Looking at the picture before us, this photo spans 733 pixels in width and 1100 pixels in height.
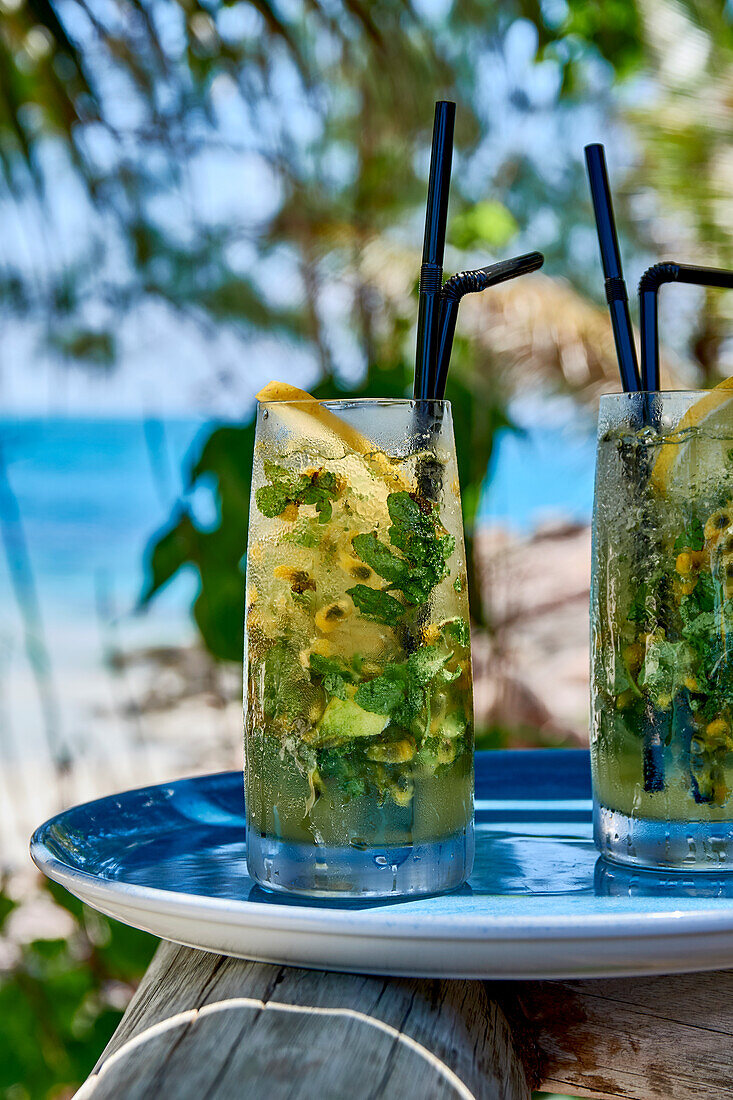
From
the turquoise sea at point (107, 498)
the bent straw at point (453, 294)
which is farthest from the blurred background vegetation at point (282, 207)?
the turquoise sea at point (107, 498)

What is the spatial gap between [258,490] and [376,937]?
0.30 meters

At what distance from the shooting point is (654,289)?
733mm

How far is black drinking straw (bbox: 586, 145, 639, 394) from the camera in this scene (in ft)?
2.49

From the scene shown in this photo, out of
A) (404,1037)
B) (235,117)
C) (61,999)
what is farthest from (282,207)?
(404,1037)

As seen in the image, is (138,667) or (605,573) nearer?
(605,573)

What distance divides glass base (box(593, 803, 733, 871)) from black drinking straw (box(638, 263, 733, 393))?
29cm

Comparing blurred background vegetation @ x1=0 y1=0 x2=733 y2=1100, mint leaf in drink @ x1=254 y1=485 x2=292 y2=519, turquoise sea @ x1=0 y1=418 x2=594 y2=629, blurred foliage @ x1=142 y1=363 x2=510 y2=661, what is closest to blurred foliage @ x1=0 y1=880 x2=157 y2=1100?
blurred background vegetation @ x1=0 y1=0 x2=733 y2=1100

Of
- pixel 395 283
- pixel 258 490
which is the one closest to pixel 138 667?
pixel 395 283

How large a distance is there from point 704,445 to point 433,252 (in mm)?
220

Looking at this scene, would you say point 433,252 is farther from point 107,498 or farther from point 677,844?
point 107,498

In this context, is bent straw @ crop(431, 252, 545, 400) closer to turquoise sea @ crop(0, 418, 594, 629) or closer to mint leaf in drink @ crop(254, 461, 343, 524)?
mint leaf in drink @ crop(254, 461, 343, 524)

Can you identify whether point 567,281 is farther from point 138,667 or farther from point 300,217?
point 300,217

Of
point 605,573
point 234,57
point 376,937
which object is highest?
point 234,57

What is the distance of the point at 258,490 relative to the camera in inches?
27.2
